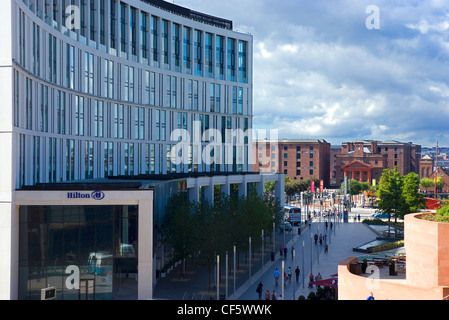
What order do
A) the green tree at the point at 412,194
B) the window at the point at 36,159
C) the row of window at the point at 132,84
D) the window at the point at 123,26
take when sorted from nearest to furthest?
the window at the point at 36,159 → the row of window at the point at 132,84 → the window at the point at 123,26 → the green tree at the point at 412,194

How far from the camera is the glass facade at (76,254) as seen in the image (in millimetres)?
31391

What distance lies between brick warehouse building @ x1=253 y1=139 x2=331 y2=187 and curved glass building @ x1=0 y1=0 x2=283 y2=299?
80613 millimetres

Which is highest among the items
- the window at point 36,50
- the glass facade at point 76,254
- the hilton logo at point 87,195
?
the window at point 36,50

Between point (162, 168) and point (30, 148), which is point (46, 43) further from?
point (162, 168)

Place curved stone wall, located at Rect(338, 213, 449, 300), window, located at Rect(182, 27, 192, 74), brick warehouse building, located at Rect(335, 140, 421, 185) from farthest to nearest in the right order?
brick warehouse building, located at Rect(335, 140, 421, 185), window, located at Rect(182, 27, 192, 74), curved stone wall, located at Rect(338, 213, 449, 300)

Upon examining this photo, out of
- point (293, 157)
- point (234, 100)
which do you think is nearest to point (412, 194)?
point (234, 100)

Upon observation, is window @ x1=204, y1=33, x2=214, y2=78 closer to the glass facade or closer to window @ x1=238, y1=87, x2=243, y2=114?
window @ x1=238, y1=87, x2=243, y2=114

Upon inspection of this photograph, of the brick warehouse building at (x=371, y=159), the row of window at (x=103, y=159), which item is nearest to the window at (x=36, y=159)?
the row of window at (x=103, y=159)

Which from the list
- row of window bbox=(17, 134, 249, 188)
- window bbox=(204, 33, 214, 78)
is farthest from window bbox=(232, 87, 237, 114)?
row of window bbox=(17, 134, 249, 188)

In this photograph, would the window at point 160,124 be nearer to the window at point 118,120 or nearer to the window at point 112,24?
the window at point 118,120

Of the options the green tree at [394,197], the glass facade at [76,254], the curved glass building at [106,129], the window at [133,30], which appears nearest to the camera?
the glass facade at [76,254]

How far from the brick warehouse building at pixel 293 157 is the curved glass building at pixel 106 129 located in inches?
3174

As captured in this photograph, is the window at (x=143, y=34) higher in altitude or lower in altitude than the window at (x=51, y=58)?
higher

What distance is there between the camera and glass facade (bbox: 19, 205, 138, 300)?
3139 cm
